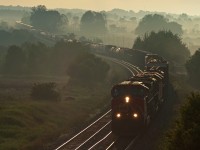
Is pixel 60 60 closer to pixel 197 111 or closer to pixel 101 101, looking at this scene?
pixel 101 101

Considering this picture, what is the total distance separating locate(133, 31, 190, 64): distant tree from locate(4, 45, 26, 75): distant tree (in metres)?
34.9

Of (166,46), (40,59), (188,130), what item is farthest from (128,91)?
(166,46)

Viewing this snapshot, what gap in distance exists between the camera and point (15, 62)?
10544 centimetres

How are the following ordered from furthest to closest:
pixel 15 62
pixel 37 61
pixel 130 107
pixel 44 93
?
pixel 37 61 < pixel 15 62 < pixel 44 93 < pixel 130 107

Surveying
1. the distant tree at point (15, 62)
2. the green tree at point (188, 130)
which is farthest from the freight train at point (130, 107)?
the distant tree at point (15, 62)

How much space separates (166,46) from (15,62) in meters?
41.7

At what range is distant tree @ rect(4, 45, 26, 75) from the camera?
4154 inches

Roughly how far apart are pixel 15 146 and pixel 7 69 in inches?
2952

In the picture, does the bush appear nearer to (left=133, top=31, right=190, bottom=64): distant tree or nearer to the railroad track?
the railroad track

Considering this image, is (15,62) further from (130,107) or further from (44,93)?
(130,107)

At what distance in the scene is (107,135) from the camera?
118 ft

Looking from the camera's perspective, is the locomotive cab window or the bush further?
the bush

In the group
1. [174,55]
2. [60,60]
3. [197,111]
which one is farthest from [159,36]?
[197,111]

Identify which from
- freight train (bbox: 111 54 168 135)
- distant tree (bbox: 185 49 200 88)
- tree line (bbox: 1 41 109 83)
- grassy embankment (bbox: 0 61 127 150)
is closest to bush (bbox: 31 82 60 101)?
grassy embankment (bbox: 0 61 127 150)
